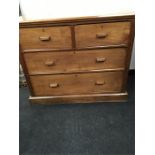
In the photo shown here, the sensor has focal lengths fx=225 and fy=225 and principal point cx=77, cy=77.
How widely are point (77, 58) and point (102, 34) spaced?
0.29 meters

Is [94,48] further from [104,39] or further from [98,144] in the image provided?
[98,144]

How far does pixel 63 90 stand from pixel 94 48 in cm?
52

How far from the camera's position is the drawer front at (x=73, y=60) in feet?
5.93

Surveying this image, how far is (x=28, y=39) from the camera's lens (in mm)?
1735

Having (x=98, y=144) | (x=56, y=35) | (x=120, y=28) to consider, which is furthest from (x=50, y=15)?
(x=98, y=144)

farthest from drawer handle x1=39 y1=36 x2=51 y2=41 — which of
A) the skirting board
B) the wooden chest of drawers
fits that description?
the skirting board

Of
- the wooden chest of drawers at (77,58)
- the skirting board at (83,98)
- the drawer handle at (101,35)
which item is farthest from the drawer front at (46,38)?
the skirting board at (83,98)

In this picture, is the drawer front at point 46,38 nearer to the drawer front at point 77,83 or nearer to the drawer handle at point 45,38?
the drawer handle at point 45,38

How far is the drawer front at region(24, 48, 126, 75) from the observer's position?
1.81m

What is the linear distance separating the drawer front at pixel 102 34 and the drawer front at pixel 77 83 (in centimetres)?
30

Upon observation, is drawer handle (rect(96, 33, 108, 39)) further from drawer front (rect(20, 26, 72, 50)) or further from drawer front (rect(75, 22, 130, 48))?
drawer front (rect(20, 26, 72, 50))

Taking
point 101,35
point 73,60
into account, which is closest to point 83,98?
point 73,60

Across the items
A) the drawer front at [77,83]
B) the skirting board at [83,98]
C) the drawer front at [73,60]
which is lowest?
the skirting board at [83,98]
